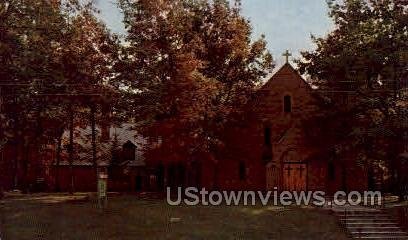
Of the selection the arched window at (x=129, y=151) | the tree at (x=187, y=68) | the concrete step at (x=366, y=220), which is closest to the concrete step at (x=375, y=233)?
the concrete step at (x=366, y=220)

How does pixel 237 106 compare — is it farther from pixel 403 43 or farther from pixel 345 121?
pixel 403 43

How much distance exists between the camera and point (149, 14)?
1510 inches

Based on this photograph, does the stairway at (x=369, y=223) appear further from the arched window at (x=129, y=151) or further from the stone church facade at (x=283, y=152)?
the arched window at (x=129, y=151)

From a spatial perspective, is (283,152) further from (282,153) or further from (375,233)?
(375,233)

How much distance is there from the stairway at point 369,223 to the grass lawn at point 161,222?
0.67 metres

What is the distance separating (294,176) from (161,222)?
54.6 feet

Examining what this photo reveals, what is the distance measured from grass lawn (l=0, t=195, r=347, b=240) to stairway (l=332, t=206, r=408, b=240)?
2.19 ft

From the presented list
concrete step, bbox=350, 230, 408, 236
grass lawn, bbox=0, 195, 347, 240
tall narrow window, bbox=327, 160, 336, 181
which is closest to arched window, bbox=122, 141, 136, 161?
tall narrow window, bbox=327, 160, 336, 181

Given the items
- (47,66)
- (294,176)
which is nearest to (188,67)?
(47,66)

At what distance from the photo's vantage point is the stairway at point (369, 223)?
27.5m

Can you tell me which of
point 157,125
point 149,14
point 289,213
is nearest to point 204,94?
point 157,125

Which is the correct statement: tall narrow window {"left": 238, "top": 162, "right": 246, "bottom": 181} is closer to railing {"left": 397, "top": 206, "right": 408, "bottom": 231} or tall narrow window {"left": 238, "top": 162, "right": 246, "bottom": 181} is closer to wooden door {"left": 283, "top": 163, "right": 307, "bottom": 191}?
wooden door {"left": 283, "top": 163, "right": 307, "bottom": 191}

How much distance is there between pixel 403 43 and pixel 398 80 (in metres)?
2.48

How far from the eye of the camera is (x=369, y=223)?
1134 inches
